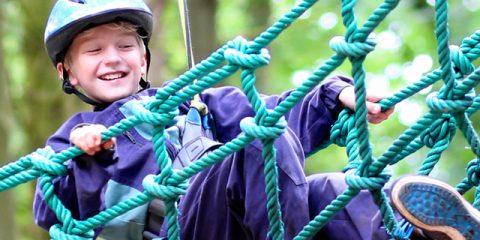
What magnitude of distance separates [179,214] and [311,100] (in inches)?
21.4

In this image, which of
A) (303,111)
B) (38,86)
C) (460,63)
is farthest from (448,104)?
(38,86)

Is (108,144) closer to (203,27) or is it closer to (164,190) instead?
(164,190)

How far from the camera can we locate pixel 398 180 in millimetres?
2355

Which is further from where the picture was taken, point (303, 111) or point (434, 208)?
point (303, 111)

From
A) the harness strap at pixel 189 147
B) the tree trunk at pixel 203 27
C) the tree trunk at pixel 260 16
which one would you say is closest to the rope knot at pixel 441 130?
the harness strap at pixel 189 147

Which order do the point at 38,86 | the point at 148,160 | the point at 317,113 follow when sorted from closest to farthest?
the point at 148,160
the point at 317,113
the point at 38,86

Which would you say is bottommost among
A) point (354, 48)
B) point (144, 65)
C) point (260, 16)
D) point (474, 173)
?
point (260, 16)

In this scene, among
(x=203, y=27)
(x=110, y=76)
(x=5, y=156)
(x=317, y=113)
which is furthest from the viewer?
(x=203, y=27)

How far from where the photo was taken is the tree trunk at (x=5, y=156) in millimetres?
5504

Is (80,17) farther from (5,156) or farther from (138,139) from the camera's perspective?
(5,156)

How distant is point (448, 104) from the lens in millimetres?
2307

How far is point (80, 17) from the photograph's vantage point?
10.1ft

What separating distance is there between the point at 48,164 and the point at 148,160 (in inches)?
11.8

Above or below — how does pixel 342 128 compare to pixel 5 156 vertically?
above
